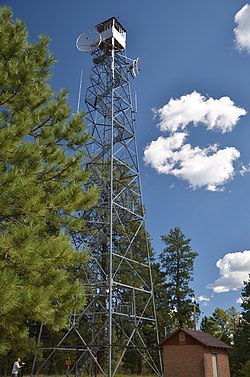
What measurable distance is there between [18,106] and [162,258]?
20.8m

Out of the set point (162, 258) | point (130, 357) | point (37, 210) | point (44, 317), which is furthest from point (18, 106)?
point (130, 357)

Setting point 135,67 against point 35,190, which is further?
point 135,67

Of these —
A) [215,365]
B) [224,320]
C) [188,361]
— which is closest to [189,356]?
[188,361]

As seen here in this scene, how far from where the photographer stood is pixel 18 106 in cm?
672

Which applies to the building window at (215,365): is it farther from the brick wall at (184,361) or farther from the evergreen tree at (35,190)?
the evergreen tree at (35,190)

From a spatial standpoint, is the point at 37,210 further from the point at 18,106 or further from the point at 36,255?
the point at 18,106

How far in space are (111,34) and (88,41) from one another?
1106 mm

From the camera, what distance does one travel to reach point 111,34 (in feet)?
55.6

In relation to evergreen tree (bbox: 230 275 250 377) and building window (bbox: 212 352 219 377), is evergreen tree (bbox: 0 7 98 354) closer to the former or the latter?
building window (bbox: 212 352 219 377)

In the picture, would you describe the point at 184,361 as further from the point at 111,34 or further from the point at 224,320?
the point at 224,320

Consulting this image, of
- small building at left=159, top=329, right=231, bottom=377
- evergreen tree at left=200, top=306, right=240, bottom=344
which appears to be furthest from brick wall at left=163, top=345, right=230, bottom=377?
evergreen tree at left=200, top=306, right=240, bottom=344

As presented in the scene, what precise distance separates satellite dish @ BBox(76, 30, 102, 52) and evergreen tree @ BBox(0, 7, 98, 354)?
10260 mm

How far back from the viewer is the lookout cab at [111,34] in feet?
55.9

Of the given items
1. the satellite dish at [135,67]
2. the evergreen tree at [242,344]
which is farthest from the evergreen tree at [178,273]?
the satellite dish at [135,67]
